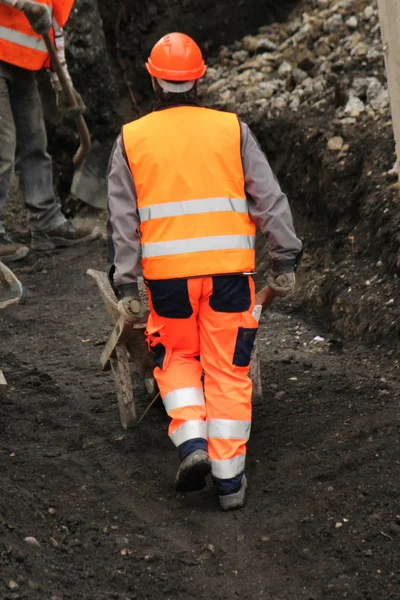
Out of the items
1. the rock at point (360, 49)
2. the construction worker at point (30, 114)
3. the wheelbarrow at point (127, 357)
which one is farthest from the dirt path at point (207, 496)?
the rock at point (360, 49)

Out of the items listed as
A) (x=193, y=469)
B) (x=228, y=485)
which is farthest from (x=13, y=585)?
(x=228, y=485)

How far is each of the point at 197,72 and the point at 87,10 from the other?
16.3 ft

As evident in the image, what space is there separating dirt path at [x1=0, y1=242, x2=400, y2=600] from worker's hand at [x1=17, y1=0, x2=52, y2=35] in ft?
7.47

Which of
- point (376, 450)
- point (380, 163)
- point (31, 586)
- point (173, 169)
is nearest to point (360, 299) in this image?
point (380, 163)

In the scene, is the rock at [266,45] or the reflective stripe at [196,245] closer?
the reflective stripe at [196,245]

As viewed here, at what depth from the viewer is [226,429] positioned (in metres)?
3.78

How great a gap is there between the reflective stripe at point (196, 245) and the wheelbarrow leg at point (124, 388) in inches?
29.6

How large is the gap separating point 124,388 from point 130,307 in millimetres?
661

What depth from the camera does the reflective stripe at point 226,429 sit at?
377 centimetres

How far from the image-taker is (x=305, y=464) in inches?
157

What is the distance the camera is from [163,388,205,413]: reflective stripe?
3.83 meters

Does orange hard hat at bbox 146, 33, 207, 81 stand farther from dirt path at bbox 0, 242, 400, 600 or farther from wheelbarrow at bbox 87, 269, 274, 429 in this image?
dirt path at bbox 0, 242, 400, 600

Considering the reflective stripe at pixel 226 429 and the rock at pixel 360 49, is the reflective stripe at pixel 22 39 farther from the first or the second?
the reflective stripe at pixel 226 429

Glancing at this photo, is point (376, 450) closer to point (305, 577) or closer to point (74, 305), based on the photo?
point (305, 577)
